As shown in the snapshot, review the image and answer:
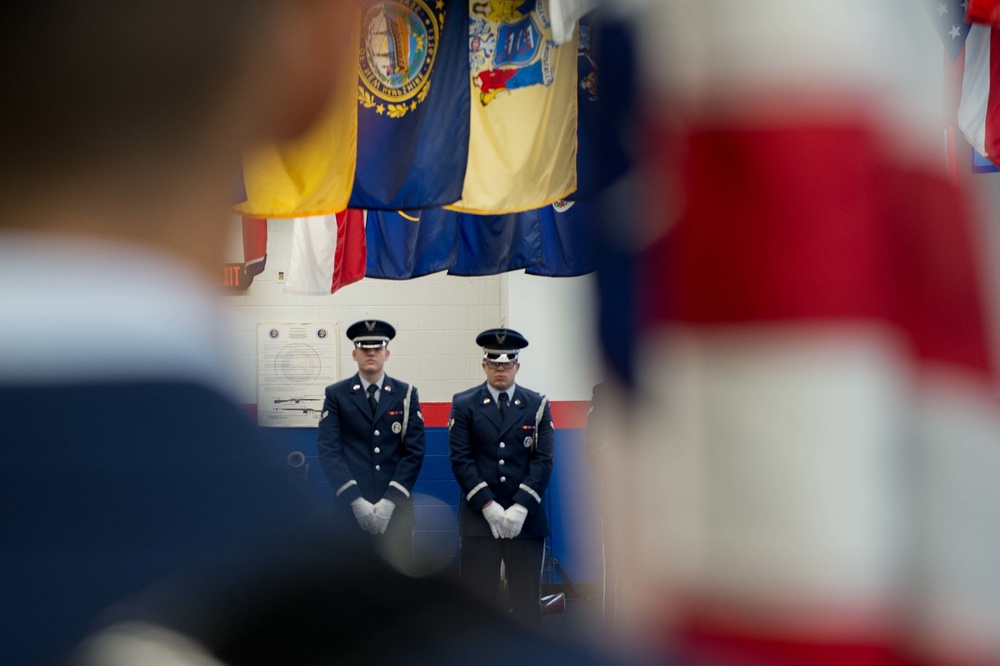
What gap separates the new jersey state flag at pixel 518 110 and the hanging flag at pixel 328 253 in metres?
1.45

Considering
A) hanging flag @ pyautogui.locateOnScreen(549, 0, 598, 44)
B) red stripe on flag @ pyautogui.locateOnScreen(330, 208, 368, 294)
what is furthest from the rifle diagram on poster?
hanging flag @ pyautogui.locateOnScreen(549, 0, 598, 44)

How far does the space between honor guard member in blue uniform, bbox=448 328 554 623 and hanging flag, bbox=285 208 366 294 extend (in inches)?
33.9

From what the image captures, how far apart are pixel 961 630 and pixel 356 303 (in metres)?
5.84

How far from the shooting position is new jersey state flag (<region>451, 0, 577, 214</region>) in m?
2.44

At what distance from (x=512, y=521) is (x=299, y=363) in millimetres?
2659

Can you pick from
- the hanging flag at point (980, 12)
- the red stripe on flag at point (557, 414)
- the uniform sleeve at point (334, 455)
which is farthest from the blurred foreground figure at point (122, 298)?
the red stripe on flag at point (557, 414)

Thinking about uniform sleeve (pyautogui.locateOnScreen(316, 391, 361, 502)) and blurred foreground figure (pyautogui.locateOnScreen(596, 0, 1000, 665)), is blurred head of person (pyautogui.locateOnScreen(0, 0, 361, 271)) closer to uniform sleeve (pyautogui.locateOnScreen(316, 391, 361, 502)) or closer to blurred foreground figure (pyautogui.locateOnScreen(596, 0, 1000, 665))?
blurred foreground figure (pyautogui.locateOnScreen(596, 0, 1000, 665))

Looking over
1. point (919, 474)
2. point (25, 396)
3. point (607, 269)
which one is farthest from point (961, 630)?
point (25, 396)

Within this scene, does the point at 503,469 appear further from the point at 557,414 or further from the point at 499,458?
the point at 557,414

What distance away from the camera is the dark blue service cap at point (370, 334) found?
4414 millimetres

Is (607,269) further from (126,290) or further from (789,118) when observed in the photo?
(126,290)

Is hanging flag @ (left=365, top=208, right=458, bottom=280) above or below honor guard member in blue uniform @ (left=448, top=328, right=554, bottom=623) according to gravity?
above

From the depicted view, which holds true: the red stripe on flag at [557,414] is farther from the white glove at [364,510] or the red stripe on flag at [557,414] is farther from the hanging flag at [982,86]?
the hanging flag at [982,86]

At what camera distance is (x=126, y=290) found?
0.41 metres
